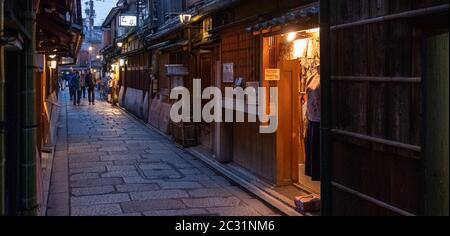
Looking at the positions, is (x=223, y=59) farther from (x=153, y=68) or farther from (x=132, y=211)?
(x=153, y=68)

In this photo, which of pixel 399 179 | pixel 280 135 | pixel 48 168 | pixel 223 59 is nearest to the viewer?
pixel 399 179

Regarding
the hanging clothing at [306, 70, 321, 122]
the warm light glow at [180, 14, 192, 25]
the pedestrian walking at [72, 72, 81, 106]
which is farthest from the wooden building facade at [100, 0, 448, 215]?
the pedestrian walking at [72, 72, 81, 106]

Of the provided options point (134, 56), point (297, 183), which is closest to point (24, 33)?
point (297, 183)

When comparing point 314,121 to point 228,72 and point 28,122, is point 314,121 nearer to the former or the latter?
point 228,72

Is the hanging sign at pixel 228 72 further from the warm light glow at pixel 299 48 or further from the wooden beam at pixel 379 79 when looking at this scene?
the wooden beam at pixel 379 79

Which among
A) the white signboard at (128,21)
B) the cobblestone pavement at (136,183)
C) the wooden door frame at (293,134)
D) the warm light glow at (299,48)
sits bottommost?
the cobblestone pavement at (136,183)

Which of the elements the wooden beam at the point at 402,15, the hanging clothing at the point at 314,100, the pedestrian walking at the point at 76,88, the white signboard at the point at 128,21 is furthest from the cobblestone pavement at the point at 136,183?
the pedestrian walking at the point at 76,88

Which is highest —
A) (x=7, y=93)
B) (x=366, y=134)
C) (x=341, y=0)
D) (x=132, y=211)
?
(x=341, y=0)

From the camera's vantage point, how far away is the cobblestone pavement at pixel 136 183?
1015cm

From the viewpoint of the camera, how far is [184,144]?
18.5 m

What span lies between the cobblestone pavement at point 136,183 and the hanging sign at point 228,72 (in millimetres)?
2729

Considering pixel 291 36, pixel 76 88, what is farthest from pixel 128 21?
pixel 291 36

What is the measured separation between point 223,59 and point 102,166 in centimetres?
491

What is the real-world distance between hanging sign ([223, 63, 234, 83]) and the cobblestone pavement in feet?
8.95
